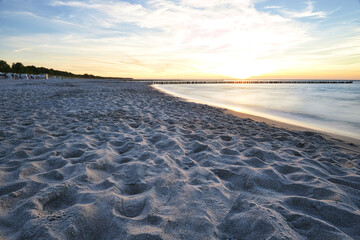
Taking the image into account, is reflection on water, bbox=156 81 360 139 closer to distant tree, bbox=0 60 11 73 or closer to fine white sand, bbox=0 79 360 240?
fine white sand, bbox=0 79 360 240

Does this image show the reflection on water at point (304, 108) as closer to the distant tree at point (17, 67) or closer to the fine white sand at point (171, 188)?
the fine white sand at point (171, 188)

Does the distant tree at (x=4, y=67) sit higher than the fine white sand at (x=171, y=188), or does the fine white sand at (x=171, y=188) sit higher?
the distant tree at (x=4, y=67)

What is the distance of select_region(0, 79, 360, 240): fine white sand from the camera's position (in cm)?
172

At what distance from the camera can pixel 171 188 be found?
239 cm

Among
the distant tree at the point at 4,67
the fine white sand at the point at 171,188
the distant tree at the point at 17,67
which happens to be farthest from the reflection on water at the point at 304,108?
the distant tree at the point at 17,67

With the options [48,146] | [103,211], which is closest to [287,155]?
[103,211]

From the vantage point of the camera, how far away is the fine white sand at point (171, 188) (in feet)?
5.63

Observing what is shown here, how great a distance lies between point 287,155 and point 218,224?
256 cm

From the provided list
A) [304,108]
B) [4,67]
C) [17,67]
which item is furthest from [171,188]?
[17,67]

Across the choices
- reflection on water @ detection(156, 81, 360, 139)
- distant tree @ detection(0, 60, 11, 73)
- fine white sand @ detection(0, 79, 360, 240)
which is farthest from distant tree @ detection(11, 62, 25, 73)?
fine white sand @ detection(0, 79, 360, 240)

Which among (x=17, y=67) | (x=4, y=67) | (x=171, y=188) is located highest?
(x=17, y=67)

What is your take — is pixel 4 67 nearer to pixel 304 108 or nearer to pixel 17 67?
pixel 17 67

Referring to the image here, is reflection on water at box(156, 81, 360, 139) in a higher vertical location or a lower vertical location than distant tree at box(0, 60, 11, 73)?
lower

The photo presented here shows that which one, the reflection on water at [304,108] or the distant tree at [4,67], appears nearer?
the reflection on water at [304,108]
